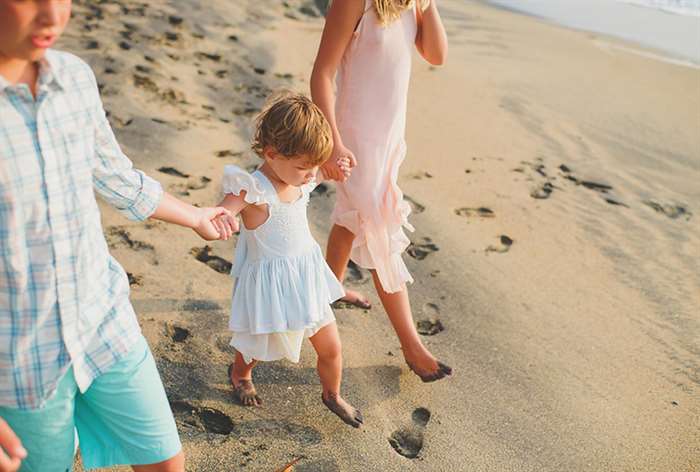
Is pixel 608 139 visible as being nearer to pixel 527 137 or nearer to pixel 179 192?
pixel 527 137

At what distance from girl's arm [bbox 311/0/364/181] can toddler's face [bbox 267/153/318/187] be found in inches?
8.2

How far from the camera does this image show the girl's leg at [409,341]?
119 inches

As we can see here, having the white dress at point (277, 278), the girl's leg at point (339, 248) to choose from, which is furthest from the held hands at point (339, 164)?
the girl's leg at point (339, 248)

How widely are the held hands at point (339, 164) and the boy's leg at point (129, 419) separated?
1009 mm

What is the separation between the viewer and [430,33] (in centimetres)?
285

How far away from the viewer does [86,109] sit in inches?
65.3

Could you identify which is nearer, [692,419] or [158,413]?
[158,413]

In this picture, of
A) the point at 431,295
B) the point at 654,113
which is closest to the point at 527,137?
the point at 654,113

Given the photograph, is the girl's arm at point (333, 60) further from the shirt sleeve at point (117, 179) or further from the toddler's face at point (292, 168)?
the shirt sleeve at point (117, 179)

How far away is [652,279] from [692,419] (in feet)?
3.44

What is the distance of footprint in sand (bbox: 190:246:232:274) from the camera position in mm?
3594

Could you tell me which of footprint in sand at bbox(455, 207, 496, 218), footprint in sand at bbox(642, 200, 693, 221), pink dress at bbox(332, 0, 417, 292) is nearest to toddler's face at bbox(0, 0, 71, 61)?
pink dress at bbox(332, 0, 417, 292)

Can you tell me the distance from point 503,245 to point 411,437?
59.0 inches

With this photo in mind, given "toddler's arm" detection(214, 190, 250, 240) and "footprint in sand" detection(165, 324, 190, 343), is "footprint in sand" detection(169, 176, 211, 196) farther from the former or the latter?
"toddler's arm" detection(214, 190, 250, 240)
